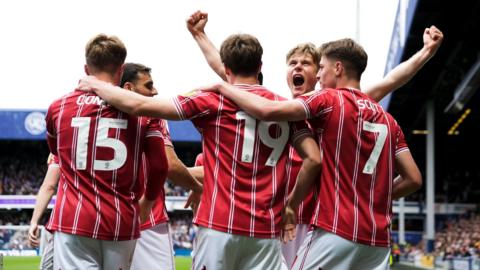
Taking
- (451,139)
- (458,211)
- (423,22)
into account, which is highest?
(423,22)

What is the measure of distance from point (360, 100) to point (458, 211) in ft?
162

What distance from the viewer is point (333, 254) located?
183 inches


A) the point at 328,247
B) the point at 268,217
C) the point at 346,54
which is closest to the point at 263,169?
the point at 268,217

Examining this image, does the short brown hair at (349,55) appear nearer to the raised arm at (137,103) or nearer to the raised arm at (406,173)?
the raised arm at (406,173)

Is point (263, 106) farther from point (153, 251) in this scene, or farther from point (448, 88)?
point (448, 88)

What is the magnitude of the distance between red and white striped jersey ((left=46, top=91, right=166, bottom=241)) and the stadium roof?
1682 cm

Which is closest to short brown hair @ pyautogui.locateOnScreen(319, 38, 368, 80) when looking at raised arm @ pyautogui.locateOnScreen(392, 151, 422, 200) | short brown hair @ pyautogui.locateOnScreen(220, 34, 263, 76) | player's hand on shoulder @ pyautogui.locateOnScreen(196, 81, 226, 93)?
short brown hair @ pyautogui.locateOnScreen(220, 34, 263, 76)

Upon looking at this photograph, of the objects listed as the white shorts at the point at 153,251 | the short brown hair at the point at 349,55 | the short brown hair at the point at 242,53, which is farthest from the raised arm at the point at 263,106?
the white shorts at the point at 153,251

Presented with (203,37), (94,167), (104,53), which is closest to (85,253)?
(94,167)

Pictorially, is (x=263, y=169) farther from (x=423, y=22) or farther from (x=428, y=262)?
(x=428, y=262)

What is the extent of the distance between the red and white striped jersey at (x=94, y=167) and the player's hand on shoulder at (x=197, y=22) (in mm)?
1102

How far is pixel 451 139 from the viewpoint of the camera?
50438 millimetres

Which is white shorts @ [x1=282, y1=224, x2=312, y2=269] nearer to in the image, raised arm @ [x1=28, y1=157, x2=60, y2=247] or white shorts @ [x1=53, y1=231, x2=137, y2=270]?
raised arm @ [x1=28, y1=157, x2=60, y2=247]

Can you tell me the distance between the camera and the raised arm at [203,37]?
223 inches
